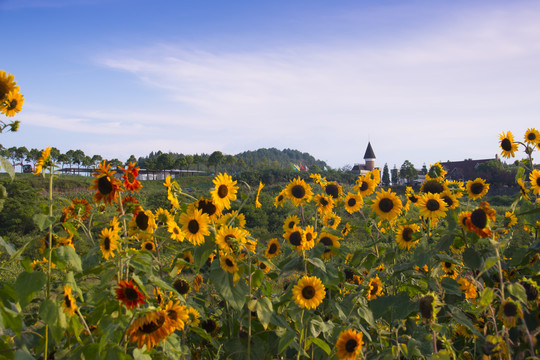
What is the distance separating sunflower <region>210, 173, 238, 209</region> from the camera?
242 centimetres

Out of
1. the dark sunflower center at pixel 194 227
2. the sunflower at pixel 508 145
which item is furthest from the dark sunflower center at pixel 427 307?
the sunflower at pixel 508 145

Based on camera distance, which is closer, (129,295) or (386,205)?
(129,295)

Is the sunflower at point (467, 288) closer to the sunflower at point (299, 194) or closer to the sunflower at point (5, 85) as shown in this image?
the sunflower at point (299, 194)

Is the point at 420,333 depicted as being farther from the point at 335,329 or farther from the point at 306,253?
the point at 306,253

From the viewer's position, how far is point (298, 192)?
10.9 feet

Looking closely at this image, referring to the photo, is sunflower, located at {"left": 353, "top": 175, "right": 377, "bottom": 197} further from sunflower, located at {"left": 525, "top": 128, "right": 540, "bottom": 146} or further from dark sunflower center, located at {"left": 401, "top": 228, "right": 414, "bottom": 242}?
sunflower, located at {"left": 525, "top": 128, "right": 540, "bottom": 146}

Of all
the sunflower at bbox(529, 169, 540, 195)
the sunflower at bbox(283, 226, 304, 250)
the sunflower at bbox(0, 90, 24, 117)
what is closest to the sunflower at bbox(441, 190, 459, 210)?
the sunflower at bbox(529, 169, 540, 195)

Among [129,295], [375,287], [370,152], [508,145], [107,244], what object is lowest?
[375,287]

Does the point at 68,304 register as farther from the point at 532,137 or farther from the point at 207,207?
the point at 532,137

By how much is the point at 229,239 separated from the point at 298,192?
1212 millimetres

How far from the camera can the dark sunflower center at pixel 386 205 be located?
333 centimetres

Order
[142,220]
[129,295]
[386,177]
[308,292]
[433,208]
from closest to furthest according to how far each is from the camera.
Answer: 1. [129,295]
2. [308,292]
3. [142,220]
4. [433,208]
5. [386,177]

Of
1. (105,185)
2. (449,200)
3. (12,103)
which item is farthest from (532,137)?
(12,103)

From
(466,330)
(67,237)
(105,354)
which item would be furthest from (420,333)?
(67,237)
